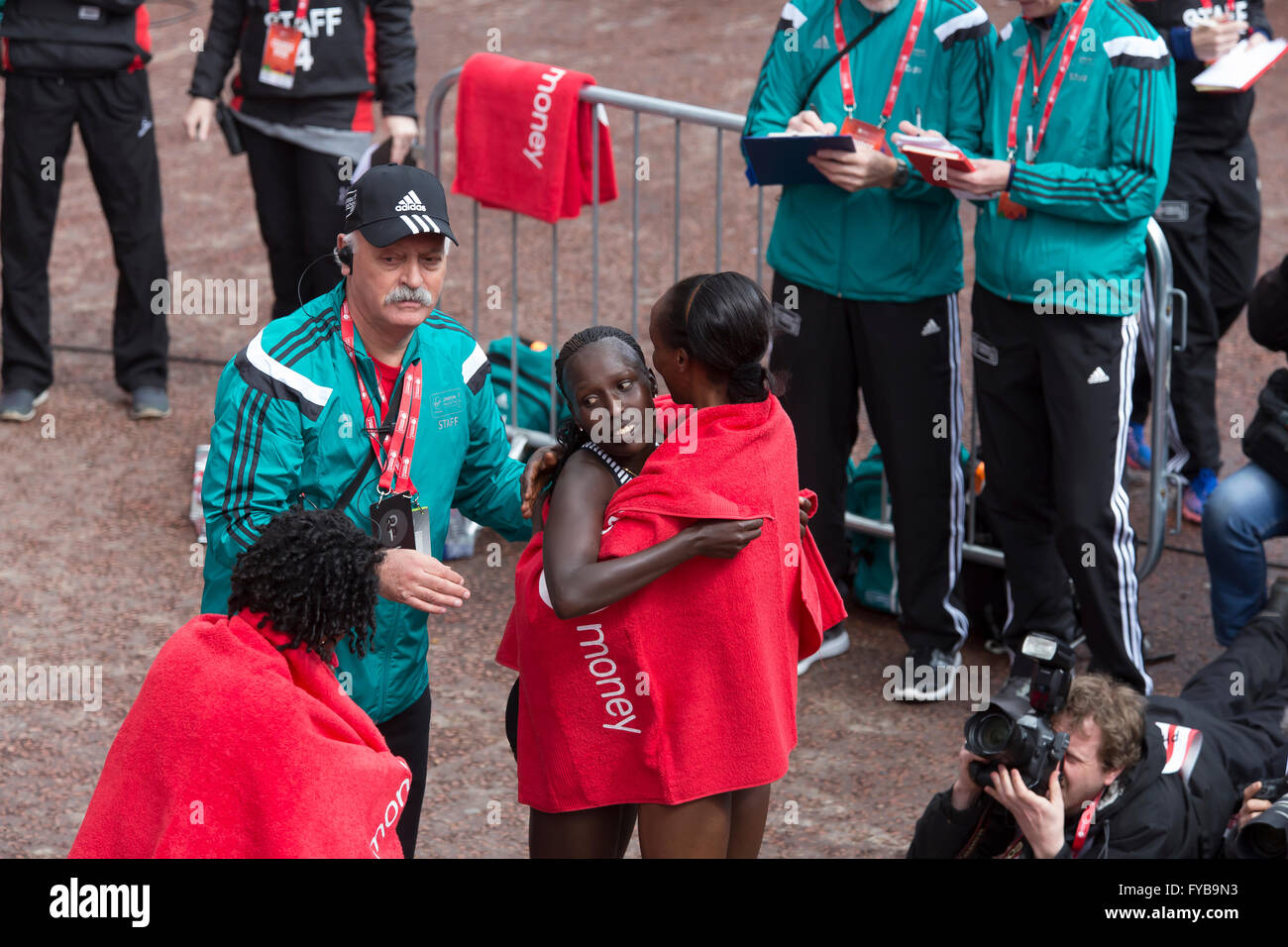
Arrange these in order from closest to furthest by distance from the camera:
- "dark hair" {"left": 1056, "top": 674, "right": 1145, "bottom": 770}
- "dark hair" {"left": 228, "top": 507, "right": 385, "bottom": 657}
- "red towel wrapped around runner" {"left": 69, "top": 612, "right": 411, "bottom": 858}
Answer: "red towel wrapped around runner" {"left": 69, "top": 612, "right": 411, "bottom": 858} < "dark hair" {"left": 228, "top": 507, "right": 385, "bottom": 657} < "dark hair" {"left": 1056, "top": 674, "right": 1145, "bottom": 770}

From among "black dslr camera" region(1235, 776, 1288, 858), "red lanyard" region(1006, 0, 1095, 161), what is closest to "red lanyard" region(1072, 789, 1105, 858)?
"black dslr camera" region(1235, 776, 1288, 858)

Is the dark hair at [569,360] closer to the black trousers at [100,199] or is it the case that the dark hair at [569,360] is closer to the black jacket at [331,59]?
the black jacket at [331,59]

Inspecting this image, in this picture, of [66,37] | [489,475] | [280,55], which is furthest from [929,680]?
[66,37]

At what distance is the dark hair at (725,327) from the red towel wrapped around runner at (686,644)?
2.6 inches

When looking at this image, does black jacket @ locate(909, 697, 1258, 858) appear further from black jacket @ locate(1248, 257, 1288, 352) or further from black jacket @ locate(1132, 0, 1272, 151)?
black jacket @ locate(1132, 0, 1272, 151)

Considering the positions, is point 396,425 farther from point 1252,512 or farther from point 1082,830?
point 1252,512

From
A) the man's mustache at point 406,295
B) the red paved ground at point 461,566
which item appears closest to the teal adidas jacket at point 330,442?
the man's mustache at point 406,295

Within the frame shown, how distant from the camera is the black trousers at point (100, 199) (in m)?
7.36

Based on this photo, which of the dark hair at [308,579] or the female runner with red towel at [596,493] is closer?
the dark hair at [308,579]

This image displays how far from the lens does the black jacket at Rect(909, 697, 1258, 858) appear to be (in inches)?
169

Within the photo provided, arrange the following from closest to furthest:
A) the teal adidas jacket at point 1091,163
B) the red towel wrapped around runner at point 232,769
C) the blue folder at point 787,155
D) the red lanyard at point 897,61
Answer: the red towel wrapped around runner at point 232,769 < the teal adidas jacket at point 1091,163 < the blue folder at point 787,155 < the red lanyard at point 897,61

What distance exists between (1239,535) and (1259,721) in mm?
771

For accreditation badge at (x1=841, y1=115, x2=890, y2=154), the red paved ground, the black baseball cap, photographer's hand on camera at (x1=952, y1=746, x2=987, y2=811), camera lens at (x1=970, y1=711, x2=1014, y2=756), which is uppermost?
the black baseball cap

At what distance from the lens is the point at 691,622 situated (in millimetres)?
3242
